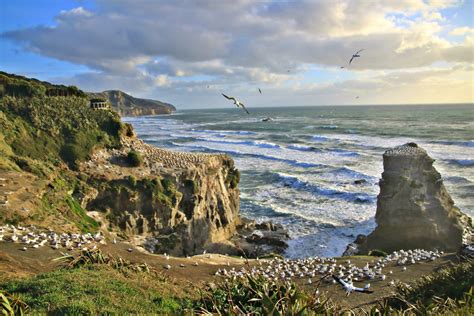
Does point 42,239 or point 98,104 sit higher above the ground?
point 98,104

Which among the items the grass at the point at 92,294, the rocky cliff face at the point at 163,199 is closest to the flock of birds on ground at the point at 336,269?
the grass at the point at 92,294

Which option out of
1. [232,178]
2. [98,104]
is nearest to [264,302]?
[98,104]

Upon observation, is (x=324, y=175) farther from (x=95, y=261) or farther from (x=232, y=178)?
(x=95, y=261)

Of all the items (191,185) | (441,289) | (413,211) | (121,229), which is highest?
(441,289)

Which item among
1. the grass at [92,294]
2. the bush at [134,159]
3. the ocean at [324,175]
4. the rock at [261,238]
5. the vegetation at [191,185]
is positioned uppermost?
the bush at [134,159]

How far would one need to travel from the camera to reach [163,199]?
24578mm

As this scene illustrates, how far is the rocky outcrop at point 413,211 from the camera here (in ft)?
77.8

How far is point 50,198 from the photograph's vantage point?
18953 mm

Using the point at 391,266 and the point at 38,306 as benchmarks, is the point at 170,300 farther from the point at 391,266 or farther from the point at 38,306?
the point at 391,266

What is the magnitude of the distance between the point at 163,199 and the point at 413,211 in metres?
14.8

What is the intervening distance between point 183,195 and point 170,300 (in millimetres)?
17371

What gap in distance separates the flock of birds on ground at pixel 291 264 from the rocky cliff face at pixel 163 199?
6672 millimetres

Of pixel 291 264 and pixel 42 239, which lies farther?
pixel 291 264

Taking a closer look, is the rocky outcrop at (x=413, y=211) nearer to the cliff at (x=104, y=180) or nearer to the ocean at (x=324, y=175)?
the ocean at (x=324, y=175)
